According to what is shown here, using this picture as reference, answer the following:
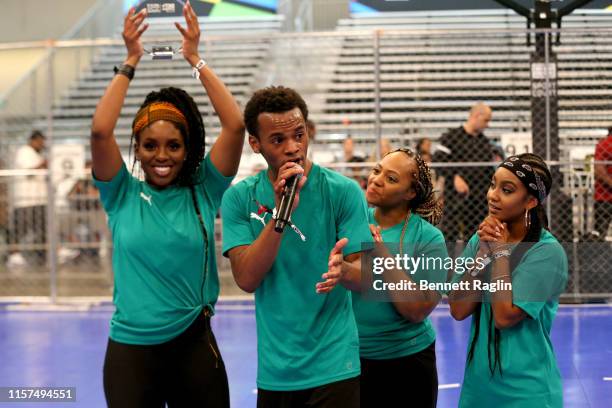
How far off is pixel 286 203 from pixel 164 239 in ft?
2.03

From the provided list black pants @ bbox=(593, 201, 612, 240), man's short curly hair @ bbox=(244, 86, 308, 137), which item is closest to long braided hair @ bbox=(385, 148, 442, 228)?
man's short curly hair @ bbox=(244, 86, 308, 137)

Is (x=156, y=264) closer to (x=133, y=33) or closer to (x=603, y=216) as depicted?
(x=133, y=33)

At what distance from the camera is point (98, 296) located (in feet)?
34.7

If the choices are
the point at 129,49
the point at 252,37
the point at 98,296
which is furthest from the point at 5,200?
the point at 129,49

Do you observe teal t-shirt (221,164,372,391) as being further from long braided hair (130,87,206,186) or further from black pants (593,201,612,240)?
black pants (593,201,612,240)

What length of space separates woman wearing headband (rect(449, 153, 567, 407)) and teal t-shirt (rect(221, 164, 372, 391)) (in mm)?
443

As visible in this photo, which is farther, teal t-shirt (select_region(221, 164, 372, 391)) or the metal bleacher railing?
A: the metal bleacher railing

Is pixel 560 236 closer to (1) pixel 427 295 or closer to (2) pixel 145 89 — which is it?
(1) pixel 427 295

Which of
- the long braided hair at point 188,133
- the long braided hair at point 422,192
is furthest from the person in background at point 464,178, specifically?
the long braided hair at point 188,133

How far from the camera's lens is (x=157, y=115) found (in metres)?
3.09

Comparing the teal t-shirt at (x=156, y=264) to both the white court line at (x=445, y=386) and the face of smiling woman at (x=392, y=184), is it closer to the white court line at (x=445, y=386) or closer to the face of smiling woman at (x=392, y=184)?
the face of smiling woman at (x=392, y=184)

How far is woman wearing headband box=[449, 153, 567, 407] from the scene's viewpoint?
2857mm

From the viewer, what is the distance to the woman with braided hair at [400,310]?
3.17 m

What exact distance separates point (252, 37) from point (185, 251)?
6.60 metres
